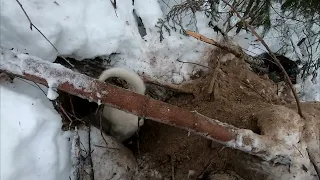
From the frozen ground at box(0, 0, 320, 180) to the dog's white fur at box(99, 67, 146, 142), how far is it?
0.23m

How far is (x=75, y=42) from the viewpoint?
2.32 metres

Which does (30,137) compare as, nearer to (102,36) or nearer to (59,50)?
(59,50)

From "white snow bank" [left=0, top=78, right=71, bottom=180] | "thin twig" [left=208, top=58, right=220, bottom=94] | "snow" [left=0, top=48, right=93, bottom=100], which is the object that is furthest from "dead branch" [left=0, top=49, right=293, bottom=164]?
"thin twig" [left=208, top=58, right=220, bottom=94]

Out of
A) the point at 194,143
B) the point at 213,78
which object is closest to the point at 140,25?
the point at 213,78

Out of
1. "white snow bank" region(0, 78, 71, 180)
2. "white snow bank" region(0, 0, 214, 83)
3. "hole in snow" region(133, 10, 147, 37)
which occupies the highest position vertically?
"hole in snow" region(133, 10, 147, 37)

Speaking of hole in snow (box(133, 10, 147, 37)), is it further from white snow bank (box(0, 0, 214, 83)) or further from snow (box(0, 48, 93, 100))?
snow (box(0, 48, 93, 100))

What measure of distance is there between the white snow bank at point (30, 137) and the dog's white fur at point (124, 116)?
0.37 metres

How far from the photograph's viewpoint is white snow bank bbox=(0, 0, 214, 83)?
6.91 ft

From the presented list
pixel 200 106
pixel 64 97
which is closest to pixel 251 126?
pixel 200 106

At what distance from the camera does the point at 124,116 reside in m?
2.48

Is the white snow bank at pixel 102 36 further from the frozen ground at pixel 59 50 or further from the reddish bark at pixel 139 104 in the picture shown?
the reddish bark at pixel 139 104

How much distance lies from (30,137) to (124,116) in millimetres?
657

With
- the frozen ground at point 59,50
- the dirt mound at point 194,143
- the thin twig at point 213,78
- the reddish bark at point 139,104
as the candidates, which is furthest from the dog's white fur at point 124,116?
the thin twig at point 213,78

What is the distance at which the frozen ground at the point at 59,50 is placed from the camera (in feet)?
6.31
